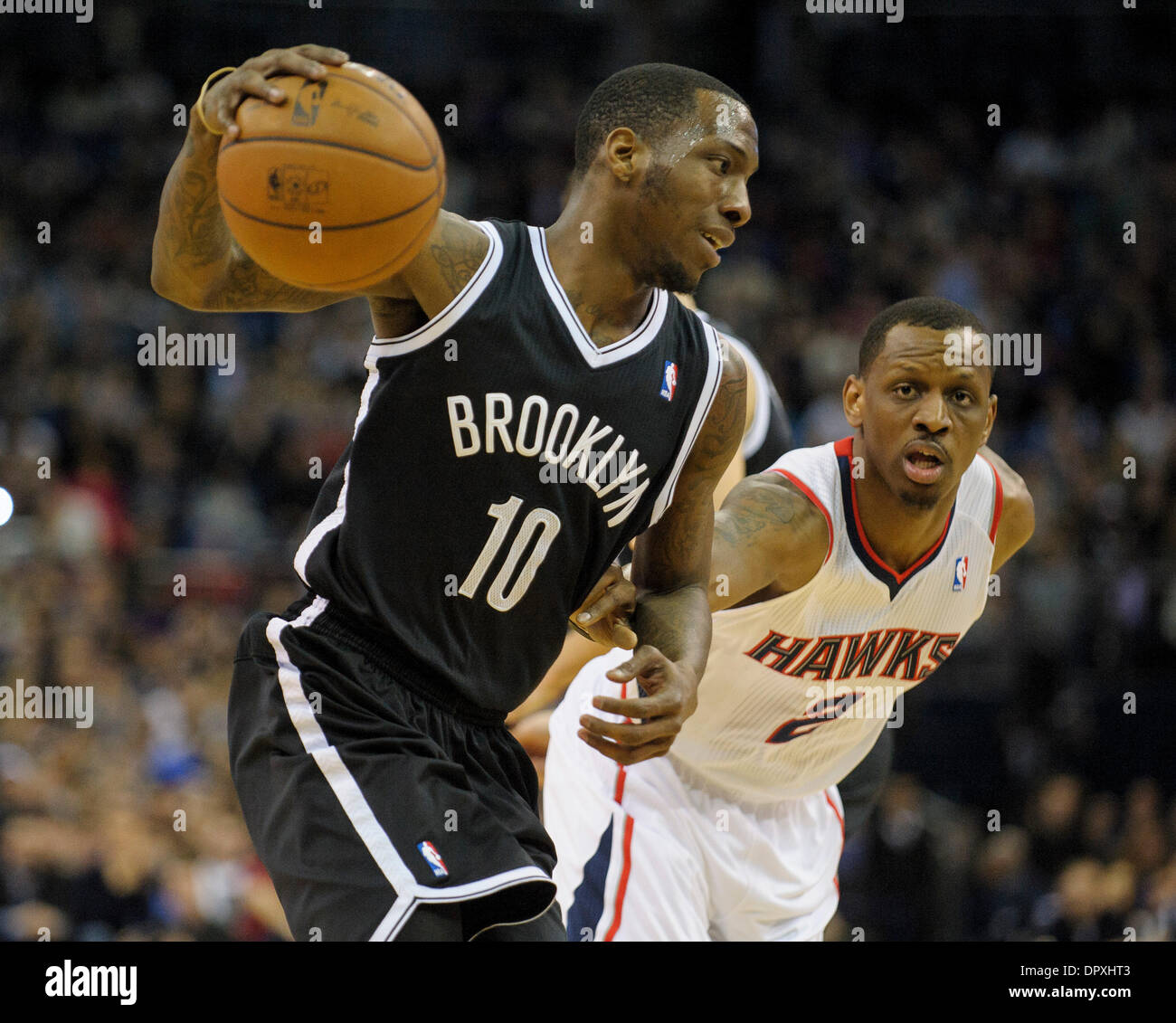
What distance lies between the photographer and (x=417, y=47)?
13.4 meters

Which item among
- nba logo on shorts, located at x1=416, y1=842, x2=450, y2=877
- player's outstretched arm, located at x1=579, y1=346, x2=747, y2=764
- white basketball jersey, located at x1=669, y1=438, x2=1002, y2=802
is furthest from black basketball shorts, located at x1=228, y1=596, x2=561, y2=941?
white basketball jersey, located at x1=669, y1=438, x2=1002, y2=802

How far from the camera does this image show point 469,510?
3.24 metres


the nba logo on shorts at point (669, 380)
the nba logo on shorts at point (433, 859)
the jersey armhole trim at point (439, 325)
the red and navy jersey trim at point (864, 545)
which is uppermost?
the jersey armhole trim at point (439, 325)

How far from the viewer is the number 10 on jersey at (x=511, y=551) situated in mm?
3260

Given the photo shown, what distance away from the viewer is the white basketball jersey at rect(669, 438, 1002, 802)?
175 inches

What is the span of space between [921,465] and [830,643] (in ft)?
1.94

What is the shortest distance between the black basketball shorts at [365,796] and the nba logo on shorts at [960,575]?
1.78m

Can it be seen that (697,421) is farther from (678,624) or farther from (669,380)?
(678,624)

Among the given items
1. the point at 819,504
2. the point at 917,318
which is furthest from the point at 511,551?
the point at 917,318

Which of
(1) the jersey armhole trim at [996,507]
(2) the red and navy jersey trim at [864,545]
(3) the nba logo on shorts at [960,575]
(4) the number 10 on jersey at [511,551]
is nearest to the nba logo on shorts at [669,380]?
(4) the number 10 on jersey at [511,551]

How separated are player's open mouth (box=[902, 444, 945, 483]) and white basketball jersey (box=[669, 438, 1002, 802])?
205 mm

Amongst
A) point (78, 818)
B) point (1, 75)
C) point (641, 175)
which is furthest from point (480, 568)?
point (1, 75)

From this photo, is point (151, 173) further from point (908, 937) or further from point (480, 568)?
point (480, 568)

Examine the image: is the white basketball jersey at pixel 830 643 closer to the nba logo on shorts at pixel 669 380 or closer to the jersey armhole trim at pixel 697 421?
the jersey armhole trim at pixel 697 421
